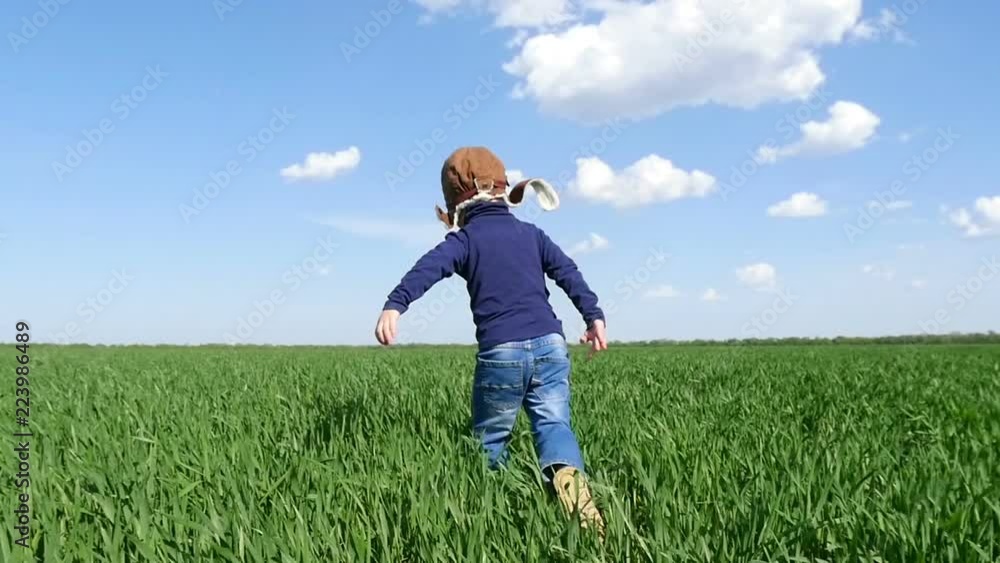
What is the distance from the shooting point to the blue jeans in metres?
3.40

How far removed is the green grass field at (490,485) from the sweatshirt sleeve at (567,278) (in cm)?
70

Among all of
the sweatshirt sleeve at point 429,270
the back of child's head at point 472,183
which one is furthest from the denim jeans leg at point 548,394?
the back of child's head at point 472,183

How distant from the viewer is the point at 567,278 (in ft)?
12.5

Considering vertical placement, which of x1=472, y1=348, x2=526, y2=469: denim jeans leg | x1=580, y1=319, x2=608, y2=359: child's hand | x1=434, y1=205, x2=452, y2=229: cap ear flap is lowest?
x1=472, y1=348, x2=526, y2=469: denim jeans leg

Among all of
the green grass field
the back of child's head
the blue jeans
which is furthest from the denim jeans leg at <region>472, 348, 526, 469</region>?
the back of child's head

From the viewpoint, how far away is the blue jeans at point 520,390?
11.1 feet

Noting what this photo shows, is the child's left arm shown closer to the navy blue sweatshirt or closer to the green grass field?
the navy blue sweatshirt

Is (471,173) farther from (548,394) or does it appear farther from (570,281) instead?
(548,394)

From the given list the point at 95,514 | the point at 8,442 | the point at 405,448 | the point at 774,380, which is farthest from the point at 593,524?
the point at 774,380

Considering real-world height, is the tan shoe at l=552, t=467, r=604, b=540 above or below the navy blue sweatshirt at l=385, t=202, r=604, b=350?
below

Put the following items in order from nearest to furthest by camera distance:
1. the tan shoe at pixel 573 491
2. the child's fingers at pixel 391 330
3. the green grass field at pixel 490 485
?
the green grass field at pixel 490 485
the tan shoe at pixel 573 491
the child's fingers at pixel 391 330

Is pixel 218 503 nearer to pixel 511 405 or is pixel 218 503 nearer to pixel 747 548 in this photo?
pixel 511 405

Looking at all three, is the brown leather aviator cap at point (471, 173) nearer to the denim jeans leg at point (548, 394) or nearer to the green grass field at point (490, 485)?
the denim jeans leg at point (548, 394)

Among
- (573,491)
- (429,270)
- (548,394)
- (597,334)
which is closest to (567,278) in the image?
(597,334)
